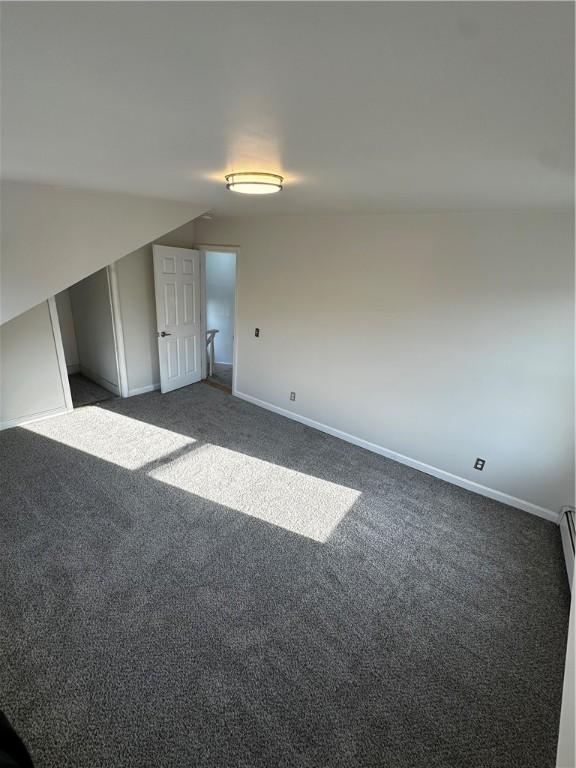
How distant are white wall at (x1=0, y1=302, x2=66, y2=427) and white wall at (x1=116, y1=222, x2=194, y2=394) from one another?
0.87 meters

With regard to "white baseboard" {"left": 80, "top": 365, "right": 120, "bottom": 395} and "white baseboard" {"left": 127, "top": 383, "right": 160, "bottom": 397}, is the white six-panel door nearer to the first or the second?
"white baseboard" {"left": 127, "top": 383, "right": 160, "bottom": 397}

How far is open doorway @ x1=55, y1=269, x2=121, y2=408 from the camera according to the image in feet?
15.1

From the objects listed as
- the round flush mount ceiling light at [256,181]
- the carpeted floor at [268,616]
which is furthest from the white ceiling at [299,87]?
the carpeted floor at [268,616]

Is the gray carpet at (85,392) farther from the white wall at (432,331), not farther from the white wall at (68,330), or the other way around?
the white wall at (432,331)

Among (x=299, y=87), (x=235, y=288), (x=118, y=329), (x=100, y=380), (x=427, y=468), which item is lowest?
(x=427, y=468)

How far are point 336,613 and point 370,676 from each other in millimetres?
364

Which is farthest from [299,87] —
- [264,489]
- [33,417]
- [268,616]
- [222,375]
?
[222,375]

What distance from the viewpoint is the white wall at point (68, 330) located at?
5121 mm

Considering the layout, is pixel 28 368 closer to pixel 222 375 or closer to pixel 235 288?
pixel 235 288

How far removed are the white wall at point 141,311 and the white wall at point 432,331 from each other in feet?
3.32

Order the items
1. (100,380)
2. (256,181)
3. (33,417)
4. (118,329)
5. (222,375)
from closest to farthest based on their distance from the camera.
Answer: (256,181)
(33,417)
(118,329)
(100,380)
(222,375)

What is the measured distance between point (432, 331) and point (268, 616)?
Result: 2.63 m

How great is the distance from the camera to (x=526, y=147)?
118 cm

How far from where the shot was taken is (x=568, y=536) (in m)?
2.75
